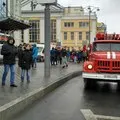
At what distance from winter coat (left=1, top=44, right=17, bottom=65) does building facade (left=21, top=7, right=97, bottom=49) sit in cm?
10336

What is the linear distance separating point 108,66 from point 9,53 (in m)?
4.21

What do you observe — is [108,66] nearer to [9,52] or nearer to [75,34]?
[9,52]

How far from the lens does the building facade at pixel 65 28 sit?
119 metres

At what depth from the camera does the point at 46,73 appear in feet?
70.0

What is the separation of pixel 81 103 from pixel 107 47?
19.5 feet

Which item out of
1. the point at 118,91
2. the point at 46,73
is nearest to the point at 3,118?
the point at 118,91

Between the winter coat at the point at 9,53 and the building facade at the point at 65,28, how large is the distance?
103359 mm

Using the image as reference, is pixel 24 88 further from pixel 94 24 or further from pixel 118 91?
pixel 94 24

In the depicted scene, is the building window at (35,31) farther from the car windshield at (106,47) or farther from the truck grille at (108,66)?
the truck grille at (108,66)

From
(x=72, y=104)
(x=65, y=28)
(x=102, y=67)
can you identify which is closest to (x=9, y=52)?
(x=72, y=104)

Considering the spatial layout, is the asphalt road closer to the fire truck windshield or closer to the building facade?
the fire truck windshield

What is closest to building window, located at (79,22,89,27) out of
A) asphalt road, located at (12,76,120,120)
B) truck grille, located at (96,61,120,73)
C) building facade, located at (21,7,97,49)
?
building facade, located at (21,7,97,49)

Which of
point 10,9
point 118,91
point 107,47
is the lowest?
point 118,91

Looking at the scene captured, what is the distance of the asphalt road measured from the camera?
1111cm
